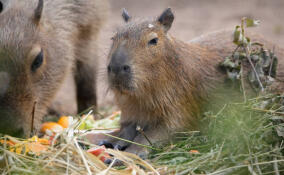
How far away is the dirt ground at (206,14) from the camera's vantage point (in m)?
9.27

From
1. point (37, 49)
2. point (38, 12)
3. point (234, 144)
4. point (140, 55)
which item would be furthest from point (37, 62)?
point (234, 144)

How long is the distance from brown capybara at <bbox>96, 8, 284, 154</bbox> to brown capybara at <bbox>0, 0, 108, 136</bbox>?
799 millimetres

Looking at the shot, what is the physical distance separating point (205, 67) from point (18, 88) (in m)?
1.84

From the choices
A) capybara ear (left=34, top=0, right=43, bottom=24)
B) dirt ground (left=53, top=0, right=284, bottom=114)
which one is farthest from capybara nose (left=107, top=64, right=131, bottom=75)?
dirt ground (left=53, top=0, right=284, bottom=114)

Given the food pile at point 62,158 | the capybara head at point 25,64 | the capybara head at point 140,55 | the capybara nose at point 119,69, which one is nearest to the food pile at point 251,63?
the capybara head at point 140,55

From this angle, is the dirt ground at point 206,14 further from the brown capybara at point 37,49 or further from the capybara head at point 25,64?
the capybara head at point 25,64

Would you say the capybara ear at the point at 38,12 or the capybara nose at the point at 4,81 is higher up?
the capybara ear at the point at 38,12

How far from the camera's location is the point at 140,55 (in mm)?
3807

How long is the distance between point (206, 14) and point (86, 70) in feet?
17.3

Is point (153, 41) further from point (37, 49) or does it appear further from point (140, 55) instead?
point (37, 49)

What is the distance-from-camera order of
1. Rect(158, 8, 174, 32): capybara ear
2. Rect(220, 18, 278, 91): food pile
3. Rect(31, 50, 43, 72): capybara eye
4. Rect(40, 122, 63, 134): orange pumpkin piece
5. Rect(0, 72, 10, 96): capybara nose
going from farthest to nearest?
1. Rect(40, 122, 63, 134): orange pumpkin piece
2. Rect(220, 18, 278, 91): food pile
3. Rect(31, 50, 43, 72): capybara eye
4. Rect(158, 8, 174, 32): capybara ear
5. Rect(0, 72, 10, 96): capybara nose

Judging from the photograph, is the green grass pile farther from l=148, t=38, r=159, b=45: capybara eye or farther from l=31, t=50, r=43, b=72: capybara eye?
l=31, t=50, r=43, b=72: capybara eye

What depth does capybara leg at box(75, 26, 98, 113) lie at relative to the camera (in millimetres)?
6223

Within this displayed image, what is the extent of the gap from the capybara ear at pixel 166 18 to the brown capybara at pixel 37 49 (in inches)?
47.5
